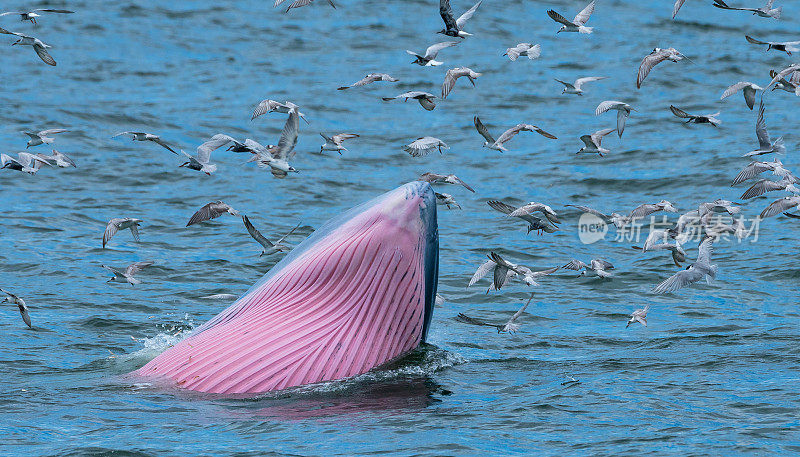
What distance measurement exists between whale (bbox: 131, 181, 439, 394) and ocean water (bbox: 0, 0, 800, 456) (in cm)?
29

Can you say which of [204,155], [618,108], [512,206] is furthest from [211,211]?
[618,108]

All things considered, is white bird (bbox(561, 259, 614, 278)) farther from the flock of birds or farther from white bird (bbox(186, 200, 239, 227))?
white bird (bbox(186, 200, 239, 227))

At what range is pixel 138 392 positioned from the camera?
36.8 feet

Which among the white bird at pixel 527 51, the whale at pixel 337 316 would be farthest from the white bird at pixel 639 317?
the white bird at pixel 527 51

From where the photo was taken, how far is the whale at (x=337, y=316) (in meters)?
11.2

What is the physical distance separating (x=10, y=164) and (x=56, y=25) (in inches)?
990

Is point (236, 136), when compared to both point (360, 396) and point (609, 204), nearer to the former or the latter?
point (609, 204)

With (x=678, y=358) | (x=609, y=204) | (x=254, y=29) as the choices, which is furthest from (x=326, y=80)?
(x=678, y=358)

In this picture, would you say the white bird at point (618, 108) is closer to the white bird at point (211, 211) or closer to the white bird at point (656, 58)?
the white bird at point (656, 58)

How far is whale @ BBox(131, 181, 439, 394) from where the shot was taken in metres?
11.2

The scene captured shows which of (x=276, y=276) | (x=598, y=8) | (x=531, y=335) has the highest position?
(x=598, y=8)

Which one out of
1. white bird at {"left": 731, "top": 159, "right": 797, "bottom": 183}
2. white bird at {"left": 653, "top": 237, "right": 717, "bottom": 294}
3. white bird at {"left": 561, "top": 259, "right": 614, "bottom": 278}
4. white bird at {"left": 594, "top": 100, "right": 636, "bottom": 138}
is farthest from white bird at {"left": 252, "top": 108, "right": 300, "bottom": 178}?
white bird at {"left": 731, "top": 159, "right": 797, "bottom": 183}

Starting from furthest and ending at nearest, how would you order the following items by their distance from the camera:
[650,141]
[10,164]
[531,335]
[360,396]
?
1. [650,141]
2. [10,164]
3. [531,335]
4. [360,396]

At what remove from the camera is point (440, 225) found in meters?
22.9
